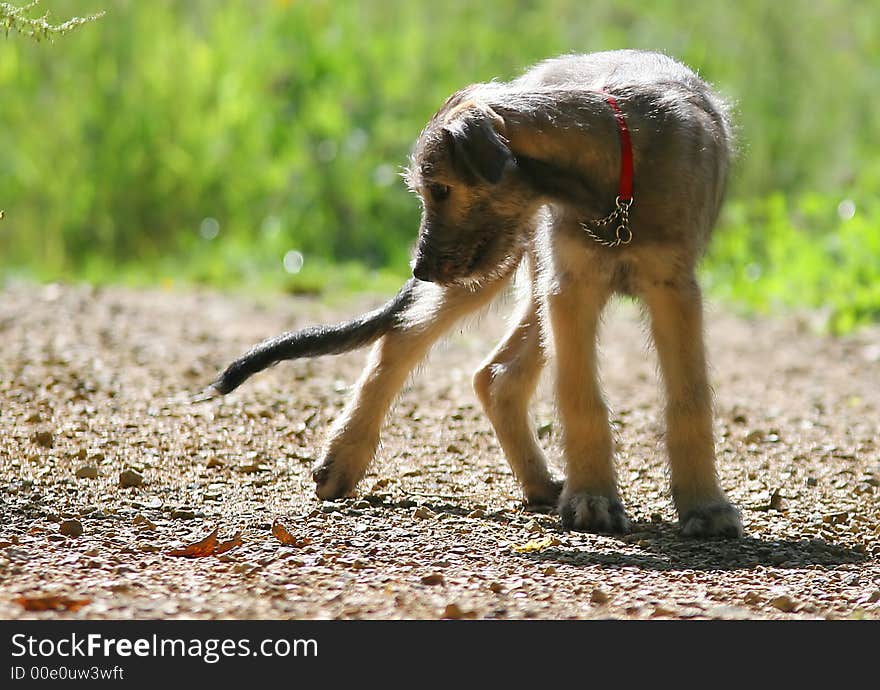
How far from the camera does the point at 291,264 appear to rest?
11102 millimetres

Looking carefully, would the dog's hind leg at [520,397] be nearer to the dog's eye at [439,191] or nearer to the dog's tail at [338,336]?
the dog's tail at [338,336]

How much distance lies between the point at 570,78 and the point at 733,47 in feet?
24.4

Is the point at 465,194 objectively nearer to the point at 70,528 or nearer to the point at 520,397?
the point at 520,397

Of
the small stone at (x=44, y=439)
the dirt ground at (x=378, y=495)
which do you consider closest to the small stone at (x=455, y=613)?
the dirt ground at (x=378, y=495)

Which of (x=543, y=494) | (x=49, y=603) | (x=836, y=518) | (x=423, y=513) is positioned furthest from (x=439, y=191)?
(x=49, y=603)

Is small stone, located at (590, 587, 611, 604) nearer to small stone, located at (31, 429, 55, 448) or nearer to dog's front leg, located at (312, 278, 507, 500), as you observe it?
dog's front leg, located at (312, 278, 507, 500)

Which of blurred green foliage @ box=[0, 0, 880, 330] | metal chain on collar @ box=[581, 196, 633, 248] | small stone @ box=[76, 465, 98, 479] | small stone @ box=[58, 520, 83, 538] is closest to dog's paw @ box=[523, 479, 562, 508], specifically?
metal chain on collar @ box=[581, 196, 633, 248]

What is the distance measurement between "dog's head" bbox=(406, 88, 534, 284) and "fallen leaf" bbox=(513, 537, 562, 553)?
3.09 feet

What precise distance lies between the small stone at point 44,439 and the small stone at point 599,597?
2519 millimetres

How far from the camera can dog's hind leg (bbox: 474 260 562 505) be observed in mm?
5539

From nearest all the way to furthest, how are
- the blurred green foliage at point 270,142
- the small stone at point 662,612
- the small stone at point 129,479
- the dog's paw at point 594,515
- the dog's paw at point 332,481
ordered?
1. the small stone at point 662,612
2. the dog's paw at point 594,515
3. the small stone at point 129,479
4. the dog's paw at point 332,481
5. the blurred green foliage at point 270,142

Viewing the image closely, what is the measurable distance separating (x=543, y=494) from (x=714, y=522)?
2.63 feet

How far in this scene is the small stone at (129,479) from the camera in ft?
17.0

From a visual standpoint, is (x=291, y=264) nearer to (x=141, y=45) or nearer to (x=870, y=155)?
(x=141, y=45)
